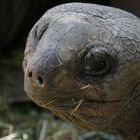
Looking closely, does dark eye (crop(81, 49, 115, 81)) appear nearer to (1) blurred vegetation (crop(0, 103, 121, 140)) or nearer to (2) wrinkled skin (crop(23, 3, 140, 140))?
(2) wrinkled skin (crop(23, 3, 140, 140))

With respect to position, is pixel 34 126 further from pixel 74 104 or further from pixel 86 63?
pixel 86 63

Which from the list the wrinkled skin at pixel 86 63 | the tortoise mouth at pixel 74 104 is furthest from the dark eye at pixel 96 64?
the tortoise mouth at pixel 74 104

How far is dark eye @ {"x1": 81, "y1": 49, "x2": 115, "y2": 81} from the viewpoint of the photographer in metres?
2.04

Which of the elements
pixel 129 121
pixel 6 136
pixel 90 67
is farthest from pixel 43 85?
pixel 6 136

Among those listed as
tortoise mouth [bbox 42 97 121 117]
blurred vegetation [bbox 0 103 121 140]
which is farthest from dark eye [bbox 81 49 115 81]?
blurred vegetation [bbox 0 103 121 140]

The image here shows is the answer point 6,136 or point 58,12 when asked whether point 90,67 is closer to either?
point 58,12

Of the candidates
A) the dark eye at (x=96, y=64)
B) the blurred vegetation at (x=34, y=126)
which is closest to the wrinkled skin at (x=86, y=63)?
the dark eye at (x=96, y=64)

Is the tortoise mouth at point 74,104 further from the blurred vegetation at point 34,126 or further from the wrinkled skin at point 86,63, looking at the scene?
the blurred vegetation at point 34,126

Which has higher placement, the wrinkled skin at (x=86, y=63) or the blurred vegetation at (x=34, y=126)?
the wrinkled skin at (x=86, y=63)

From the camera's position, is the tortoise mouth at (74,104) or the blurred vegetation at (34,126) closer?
the tortoise mouth at (74,104)

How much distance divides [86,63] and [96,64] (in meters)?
0.04

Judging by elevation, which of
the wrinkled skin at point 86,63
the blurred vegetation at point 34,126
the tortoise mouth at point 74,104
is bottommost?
the blurred vegetation at point 34,126

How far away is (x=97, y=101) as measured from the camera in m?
2.16

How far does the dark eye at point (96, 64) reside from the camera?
2043mm
